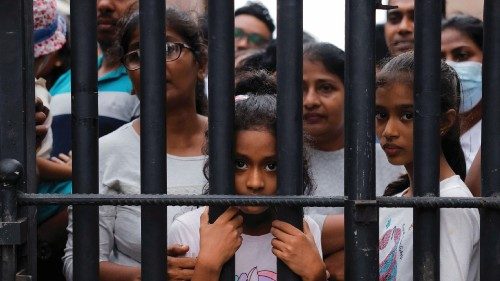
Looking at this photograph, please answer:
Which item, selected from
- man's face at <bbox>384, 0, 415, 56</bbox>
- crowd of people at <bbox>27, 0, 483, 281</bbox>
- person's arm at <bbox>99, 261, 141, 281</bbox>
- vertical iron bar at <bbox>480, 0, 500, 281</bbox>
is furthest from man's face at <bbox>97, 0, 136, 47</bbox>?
vertical iron bar at <bbox>480, 0, 500, 281</bbox>

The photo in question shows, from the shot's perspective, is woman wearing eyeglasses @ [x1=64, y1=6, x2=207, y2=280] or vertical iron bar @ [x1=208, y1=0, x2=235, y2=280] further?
woman wearing eyeglasses @ [x1=64, y1=6, x2=207, y2=280]

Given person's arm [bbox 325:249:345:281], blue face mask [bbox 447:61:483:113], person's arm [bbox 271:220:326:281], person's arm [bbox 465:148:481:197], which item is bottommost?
person's arm [bbox 325:249:345:281]

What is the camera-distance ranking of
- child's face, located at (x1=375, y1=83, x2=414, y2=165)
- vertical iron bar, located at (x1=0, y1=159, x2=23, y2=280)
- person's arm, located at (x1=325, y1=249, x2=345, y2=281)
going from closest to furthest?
vertical iron bar, located at (x1=0, y1=159, x2=23, y2=280) → child's face, located at (x1=375, y1=83, x2=414, y2=165) → person's arm, located at (x1=325, y1=249, x2=345, y2=281)

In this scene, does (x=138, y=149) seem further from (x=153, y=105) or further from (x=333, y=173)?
(x=153, y=105)

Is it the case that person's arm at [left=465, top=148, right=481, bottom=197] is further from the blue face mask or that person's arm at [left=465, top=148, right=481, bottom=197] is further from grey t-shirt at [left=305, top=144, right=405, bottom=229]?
the blue face mask

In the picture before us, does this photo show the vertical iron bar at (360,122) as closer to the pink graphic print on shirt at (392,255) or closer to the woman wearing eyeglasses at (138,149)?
the pink graphic print on shirt at (392,255)

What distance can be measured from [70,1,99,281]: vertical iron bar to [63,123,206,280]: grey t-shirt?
2.56 ft

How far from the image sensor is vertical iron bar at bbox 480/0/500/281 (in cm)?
172

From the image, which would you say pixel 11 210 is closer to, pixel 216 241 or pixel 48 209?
pixel 216 241

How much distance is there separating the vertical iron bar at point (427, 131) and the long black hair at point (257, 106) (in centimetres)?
48

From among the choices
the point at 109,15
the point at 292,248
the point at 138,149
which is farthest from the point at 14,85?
the point at 109,15

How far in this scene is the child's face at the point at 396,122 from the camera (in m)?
2.33

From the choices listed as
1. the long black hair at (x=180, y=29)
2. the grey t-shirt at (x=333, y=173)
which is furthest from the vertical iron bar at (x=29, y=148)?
the grey t-shirt at (x=333, y=173)

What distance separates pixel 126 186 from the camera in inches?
109
